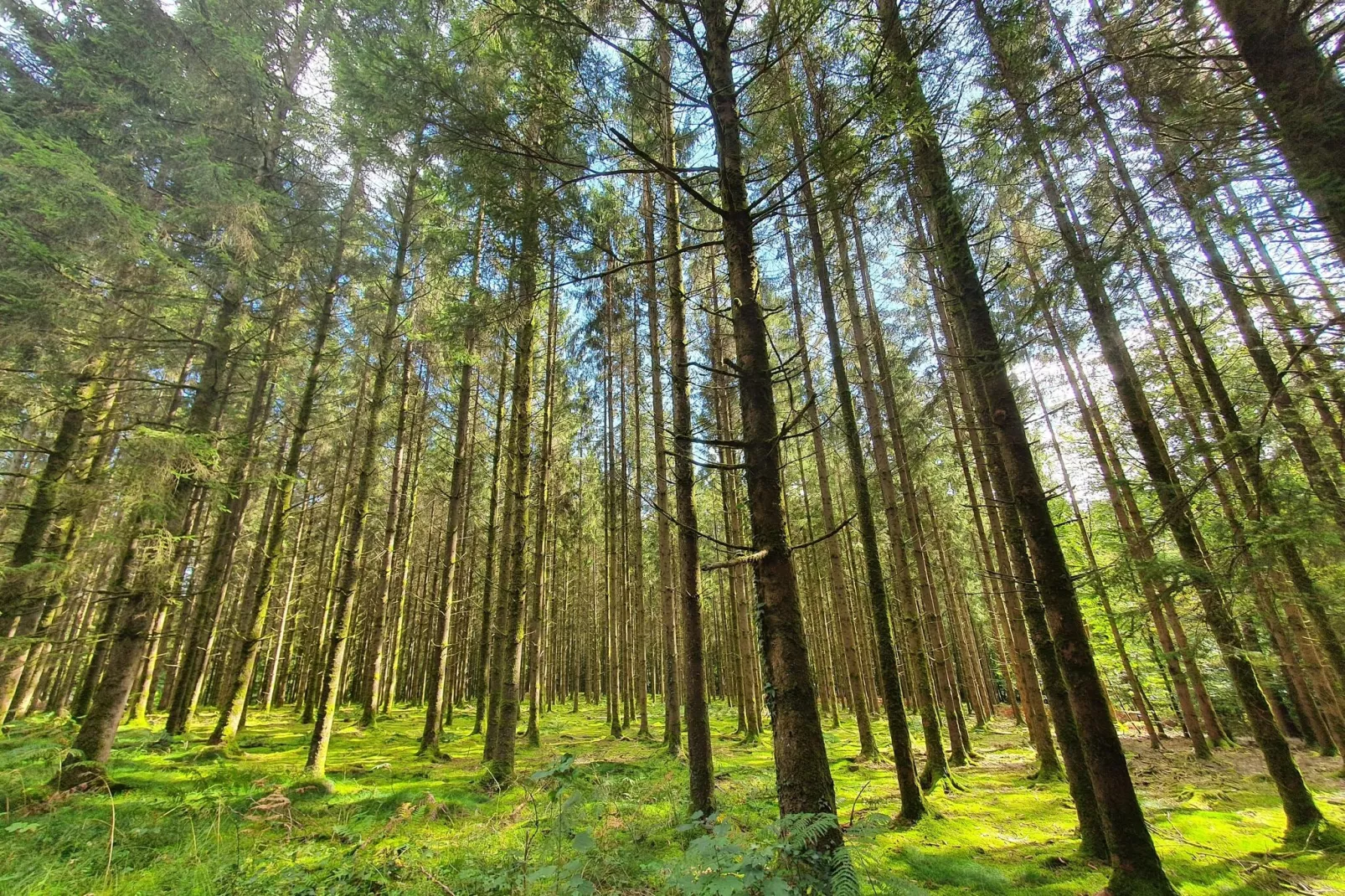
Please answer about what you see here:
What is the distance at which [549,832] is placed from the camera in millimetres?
3455

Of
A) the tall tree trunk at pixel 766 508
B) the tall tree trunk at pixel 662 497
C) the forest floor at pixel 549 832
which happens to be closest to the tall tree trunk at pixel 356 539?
the forest floor at pixel 549 832

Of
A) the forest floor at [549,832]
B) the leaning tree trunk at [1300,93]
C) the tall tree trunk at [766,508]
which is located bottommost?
the forest floor at [549,832]

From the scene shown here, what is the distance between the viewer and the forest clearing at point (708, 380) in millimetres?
3674

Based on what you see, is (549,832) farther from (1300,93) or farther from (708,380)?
(708,380)

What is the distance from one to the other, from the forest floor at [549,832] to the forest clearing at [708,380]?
8 centimetres

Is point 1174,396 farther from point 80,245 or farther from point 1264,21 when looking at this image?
point 80,245

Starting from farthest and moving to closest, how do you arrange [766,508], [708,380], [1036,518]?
[708,380], [1036,518], [766,508]

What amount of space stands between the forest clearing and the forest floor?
8cm

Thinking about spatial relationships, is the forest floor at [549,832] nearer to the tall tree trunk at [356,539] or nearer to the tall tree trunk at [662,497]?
the tall tree trunk at [356,539]

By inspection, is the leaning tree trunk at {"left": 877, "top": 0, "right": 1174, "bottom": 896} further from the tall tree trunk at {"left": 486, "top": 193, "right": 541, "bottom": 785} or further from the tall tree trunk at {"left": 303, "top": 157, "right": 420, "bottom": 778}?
the tall tree trunk at {"left": 303, "top": 157, "right": 420, "bottom": 778}

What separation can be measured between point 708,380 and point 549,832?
10.9m

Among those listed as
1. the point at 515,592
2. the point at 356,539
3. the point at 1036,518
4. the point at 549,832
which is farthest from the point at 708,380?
the point at 549,832

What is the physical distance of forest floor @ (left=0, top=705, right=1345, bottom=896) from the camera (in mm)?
4070

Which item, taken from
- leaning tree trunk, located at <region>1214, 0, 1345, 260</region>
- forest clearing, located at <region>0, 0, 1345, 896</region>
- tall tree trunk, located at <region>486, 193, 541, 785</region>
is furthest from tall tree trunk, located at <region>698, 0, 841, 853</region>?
tall tree trunk, located at <region>486, 193, 541, 785</region>
